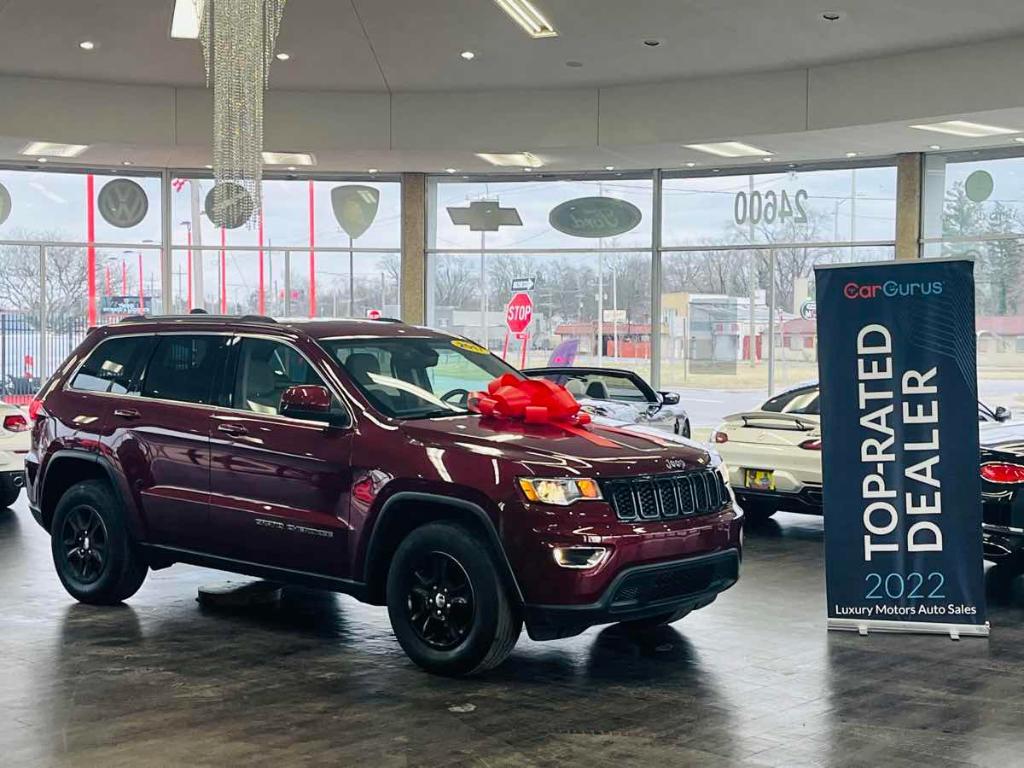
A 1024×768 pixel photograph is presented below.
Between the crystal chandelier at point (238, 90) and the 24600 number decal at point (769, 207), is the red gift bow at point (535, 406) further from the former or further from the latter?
the 24600 number decal at point (769, 207)

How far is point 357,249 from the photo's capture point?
866 inches

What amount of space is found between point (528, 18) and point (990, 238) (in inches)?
320

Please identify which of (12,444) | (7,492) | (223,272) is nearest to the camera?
(12,444)

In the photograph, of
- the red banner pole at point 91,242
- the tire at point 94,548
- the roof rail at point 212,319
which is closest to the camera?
the roof rail at point 212,319

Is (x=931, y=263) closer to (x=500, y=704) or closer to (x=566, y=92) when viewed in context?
(x=500, y=704)

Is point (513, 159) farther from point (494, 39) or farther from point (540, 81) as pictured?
point (494, 39)

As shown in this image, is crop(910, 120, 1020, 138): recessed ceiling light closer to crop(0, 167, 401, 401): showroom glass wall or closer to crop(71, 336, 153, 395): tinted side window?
crop(0, 167, 401, 401): showroom glass wall

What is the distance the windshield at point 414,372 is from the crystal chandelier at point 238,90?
21.5 feet

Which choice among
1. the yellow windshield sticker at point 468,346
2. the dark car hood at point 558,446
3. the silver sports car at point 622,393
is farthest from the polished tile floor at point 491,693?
the silver sports car at point 622,393

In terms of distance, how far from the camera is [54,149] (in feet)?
63.1

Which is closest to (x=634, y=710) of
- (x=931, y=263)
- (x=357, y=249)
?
(x=931, y=263)

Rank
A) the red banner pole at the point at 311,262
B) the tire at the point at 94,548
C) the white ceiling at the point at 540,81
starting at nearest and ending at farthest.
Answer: the tire at the point at 94,548 < the white ceiling at the point at 540,81 < the red banner pole at the point at 311,262

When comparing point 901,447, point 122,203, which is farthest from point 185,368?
point 122,203

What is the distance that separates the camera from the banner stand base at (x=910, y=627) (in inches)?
270
